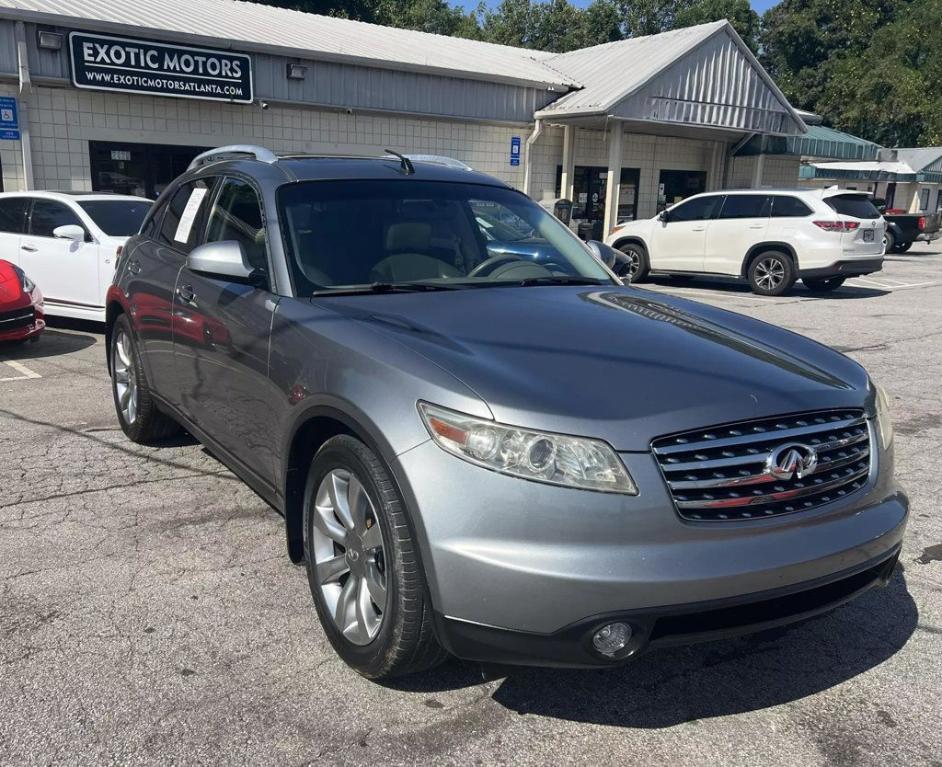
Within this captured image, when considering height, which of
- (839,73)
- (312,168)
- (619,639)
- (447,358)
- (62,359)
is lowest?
(62,359)

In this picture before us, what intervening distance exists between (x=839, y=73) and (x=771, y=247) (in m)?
42.5

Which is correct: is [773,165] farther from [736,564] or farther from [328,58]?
[736,564]

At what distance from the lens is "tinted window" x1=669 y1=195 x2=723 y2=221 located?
15.7 m

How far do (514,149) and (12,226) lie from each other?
12.7m

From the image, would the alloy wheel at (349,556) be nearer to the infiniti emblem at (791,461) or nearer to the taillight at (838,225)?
the infiniti emblem at (791,461)

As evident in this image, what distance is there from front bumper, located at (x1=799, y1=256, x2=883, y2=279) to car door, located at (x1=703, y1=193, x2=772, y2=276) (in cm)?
105

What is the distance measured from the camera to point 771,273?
48.9 ft

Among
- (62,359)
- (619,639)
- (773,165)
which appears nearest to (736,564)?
(619,639)

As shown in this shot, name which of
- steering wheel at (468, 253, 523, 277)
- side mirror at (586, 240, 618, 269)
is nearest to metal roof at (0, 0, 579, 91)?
side mirror at (586, 240, 618, 269)

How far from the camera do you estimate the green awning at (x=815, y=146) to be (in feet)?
80.1

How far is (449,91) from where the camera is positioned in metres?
18.9

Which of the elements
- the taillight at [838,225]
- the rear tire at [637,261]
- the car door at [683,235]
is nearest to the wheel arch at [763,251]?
the taillight at [838,225]

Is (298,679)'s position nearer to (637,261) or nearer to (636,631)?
(636,631)

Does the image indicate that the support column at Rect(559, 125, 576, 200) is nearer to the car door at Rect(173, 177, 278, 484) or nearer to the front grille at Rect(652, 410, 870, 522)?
the car door at Rect(173, 177, 278, 484)
